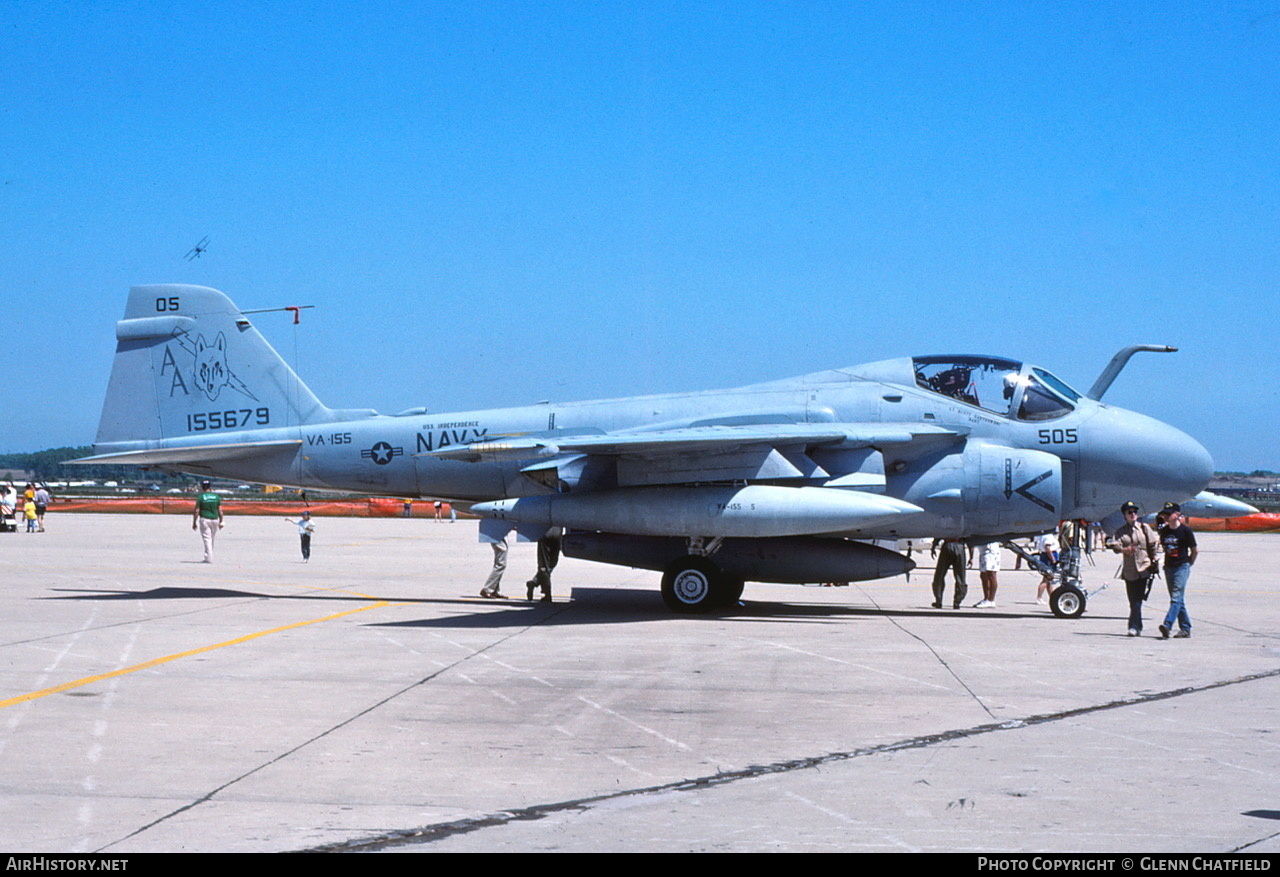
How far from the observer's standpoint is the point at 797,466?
619 inches

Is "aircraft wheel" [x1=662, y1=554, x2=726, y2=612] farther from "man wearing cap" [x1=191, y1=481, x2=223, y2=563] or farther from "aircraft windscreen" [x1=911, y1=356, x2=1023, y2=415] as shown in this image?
"man wearing cap" [x1=191, y1=481, x2=223, y2=563]

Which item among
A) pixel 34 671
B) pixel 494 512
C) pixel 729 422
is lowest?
pixel 34 671

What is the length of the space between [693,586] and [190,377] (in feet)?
27.8

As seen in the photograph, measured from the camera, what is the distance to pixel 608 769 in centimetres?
690

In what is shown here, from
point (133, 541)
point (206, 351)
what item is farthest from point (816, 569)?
point (133, 541)

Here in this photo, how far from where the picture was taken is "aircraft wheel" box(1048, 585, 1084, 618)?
16.0m

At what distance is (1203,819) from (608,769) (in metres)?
3.14

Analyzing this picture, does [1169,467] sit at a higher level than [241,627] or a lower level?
higher

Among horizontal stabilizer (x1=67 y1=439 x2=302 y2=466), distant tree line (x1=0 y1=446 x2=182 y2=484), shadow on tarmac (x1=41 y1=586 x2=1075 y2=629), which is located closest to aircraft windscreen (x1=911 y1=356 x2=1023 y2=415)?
shadow on tarmac (x1=41 y1=586 x2=1075 y2=629)

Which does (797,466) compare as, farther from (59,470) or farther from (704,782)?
(59,470)

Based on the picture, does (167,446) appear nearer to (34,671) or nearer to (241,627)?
(241,627)

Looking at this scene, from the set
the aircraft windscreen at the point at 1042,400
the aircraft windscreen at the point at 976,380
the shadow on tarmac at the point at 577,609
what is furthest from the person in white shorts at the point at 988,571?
the aircraft windscreen at the point at 976,380

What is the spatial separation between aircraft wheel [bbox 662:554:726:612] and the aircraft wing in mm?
1149

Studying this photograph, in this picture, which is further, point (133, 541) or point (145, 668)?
point (133, 541)
